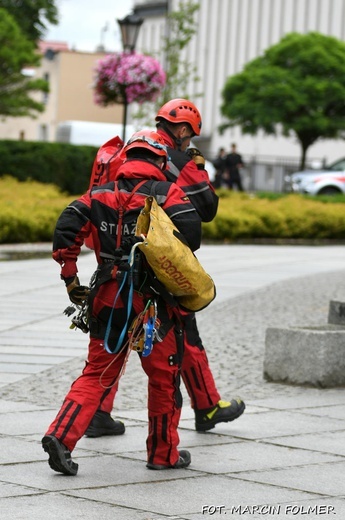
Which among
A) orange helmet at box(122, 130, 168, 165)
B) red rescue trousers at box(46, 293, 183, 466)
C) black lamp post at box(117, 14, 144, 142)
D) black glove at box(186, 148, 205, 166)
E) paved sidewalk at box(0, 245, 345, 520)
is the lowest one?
paved sidewalk at box(0, 245, 345, 520)

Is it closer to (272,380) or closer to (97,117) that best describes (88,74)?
(97,117)

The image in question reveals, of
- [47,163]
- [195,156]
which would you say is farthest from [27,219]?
[195,156]

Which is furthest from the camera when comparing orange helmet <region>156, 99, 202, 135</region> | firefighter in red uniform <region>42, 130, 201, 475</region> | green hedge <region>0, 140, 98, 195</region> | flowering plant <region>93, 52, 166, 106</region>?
green hedge <region>0, 140, 98, 195</region>

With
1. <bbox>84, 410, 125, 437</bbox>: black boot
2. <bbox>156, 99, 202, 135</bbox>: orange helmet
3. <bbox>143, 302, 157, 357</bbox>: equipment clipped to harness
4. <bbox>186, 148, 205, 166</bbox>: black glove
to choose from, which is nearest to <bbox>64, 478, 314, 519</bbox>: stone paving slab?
<bbox>143, 302, 157, 357</bbox>: equipment clipped to harness

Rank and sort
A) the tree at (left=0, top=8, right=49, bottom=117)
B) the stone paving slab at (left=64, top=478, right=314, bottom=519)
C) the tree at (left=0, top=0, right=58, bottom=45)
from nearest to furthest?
the stone paving slab at (left=64, top=478, right=314, bottom=519) < the tree at (left=0, top=8, right=49, bottom=117) < the tree at (left=0, top=0, right=58, bottom=45)

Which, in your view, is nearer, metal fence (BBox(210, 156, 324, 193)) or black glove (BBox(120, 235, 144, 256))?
black glove (BBox(120, 235, 144, 256))

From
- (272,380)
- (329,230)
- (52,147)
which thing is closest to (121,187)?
(272,380)

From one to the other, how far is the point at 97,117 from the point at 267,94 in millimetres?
36189

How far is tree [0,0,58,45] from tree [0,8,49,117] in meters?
7.19

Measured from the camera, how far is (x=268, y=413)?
24.6ft

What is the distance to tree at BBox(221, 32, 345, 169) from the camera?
4822cm

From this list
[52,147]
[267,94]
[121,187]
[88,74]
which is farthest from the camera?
[88,74]

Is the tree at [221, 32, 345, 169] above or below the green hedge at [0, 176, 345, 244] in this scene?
above

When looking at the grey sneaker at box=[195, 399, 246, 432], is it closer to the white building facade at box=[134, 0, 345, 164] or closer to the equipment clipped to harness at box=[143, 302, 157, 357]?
the equipment clipped to harness at box=[143, 302, 157, 357]
